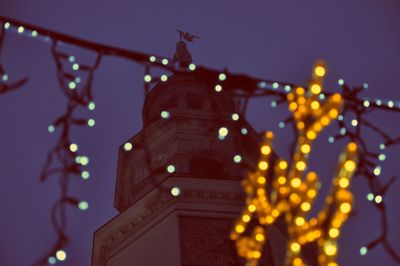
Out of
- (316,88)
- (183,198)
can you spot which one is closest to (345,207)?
(316,88)

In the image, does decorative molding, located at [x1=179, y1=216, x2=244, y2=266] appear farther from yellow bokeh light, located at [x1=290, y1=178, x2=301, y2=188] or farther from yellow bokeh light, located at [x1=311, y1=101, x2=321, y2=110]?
yellow bokeh light, located at [x1=311, y1=101, x2=321, y2=110]

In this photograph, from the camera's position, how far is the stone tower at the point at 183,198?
1373 cm

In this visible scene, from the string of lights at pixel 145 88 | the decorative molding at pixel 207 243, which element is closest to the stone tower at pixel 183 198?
the decorative molding at pixel 207 243

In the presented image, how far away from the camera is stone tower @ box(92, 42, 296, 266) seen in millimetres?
13727

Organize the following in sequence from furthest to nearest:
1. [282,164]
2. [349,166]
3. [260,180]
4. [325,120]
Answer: [260,180]
[282,164]
[325,120]
[349,166]

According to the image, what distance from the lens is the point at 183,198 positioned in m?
14.7

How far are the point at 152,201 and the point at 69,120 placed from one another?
932cm

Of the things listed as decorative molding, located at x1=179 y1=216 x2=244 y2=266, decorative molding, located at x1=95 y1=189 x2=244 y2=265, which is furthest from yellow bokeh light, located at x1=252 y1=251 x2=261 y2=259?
decorative molding, located at x1=95 y1=189 x2=244 y2=265

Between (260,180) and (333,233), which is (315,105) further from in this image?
(333,233)

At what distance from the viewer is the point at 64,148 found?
19.4 feet

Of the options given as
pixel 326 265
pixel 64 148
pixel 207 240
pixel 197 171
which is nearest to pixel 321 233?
pixel 326 265

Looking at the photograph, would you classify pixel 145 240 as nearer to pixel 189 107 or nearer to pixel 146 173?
pixel 146 173

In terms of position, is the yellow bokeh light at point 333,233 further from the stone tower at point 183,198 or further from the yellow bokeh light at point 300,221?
the stone tower at point 183,198

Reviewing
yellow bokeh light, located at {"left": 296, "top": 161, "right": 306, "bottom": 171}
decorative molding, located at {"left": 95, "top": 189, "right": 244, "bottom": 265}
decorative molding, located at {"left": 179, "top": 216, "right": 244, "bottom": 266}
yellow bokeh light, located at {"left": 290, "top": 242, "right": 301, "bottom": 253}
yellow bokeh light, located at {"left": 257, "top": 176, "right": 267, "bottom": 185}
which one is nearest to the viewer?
yellow bokeh light, located at {"left": 290, "top": 242, "right": 301, "bottom": 253}
